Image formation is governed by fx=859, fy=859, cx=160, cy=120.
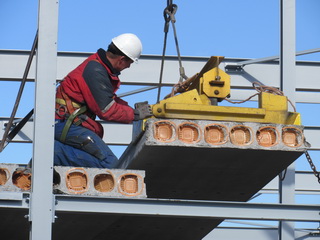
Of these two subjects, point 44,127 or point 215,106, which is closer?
point 44,127

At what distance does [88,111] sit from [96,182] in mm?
1134

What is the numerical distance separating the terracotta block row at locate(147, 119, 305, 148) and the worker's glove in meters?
0.32

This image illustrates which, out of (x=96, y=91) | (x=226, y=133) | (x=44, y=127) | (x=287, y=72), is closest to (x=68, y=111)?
(x=96, y=91)

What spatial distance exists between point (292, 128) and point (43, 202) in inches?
108

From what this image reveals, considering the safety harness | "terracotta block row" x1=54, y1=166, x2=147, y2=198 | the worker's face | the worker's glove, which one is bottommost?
"terracotta block row" x1=54, y1=166, x2=147, y2=198

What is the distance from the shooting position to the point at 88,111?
952cm

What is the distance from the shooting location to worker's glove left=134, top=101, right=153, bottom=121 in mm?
8945

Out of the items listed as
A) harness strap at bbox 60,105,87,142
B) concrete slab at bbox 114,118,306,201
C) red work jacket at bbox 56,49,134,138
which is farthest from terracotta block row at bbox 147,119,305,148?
harness strap at bbox 60,105,87,142

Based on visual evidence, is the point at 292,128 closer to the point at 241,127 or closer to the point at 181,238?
the point at 241,127

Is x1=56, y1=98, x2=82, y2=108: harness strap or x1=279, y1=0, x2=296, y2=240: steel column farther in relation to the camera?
x1=279, y1=0, x2=296, y2=240: steel column

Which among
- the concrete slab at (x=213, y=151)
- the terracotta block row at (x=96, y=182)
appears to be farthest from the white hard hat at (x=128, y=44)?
the terracotta block row at (x=96, y=182)

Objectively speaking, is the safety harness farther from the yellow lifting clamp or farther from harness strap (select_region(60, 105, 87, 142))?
the yellow lifting clamp

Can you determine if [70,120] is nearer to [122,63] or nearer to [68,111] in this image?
[68,111]

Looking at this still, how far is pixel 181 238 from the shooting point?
11016 millimetres
